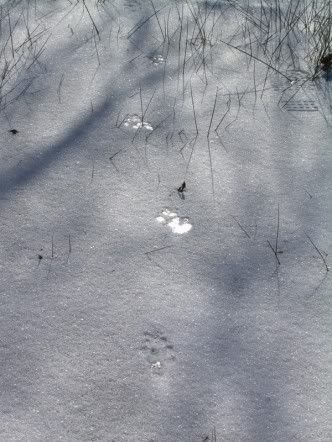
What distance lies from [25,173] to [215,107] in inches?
27.6

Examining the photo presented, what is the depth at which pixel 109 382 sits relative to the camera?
0.99 m

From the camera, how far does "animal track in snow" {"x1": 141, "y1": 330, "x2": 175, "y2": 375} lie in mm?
1019

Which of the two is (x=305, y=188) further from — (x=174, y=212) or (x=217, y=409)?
(x=217, y=409)

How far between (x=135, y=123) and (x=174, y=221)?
478 mm

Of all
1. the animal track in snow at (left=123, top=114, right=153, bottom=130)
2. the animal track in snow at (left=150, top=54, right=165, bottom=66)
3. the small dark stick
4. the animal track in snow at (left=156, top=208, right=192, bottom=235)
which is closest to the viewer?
the animal track in snow at (left=156, top=208, right=192, bottom=235)

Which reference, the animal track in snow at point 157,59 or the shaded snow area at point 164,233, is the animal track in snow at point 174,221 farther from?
the animal track in snow at point 157,59

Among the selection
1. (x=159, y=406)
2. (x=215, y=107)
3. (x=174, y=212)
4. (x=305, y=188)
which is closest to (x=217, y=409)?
(x=159, y=406)

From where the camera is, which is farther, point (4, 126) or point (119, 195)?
point (4, 126)

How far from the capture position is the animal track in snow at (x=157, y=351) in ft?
3.34

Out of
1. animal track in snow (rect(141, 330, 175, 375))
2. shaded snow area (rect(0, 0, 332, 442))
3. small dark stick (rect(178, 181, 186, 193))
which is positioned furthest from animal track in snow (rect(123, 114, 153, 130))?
animal track in snow (rect(141, 330, 175, 375))

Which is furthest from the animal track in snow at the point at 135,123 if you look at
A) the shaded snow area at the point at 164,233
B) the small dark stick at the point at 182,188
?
the small dark stick at the point at 182,188

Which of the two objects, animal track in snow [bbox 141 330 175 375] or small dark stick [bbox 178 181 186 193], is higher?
small dark stick [bbox 178 181 186 193]

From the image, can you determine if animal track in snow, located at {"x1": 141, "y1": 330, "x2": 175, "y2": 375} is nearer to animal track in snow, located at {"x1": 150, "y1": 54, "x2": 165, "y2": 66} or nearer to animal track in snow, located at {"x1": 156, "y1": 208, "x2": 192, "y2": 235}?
animal track in snow, located at {"x1": 156, "y1": 208, "x2": 192, "y2": 235}

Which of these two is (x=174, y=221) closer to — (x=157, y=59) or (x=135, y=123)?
(x=135, y=123)
